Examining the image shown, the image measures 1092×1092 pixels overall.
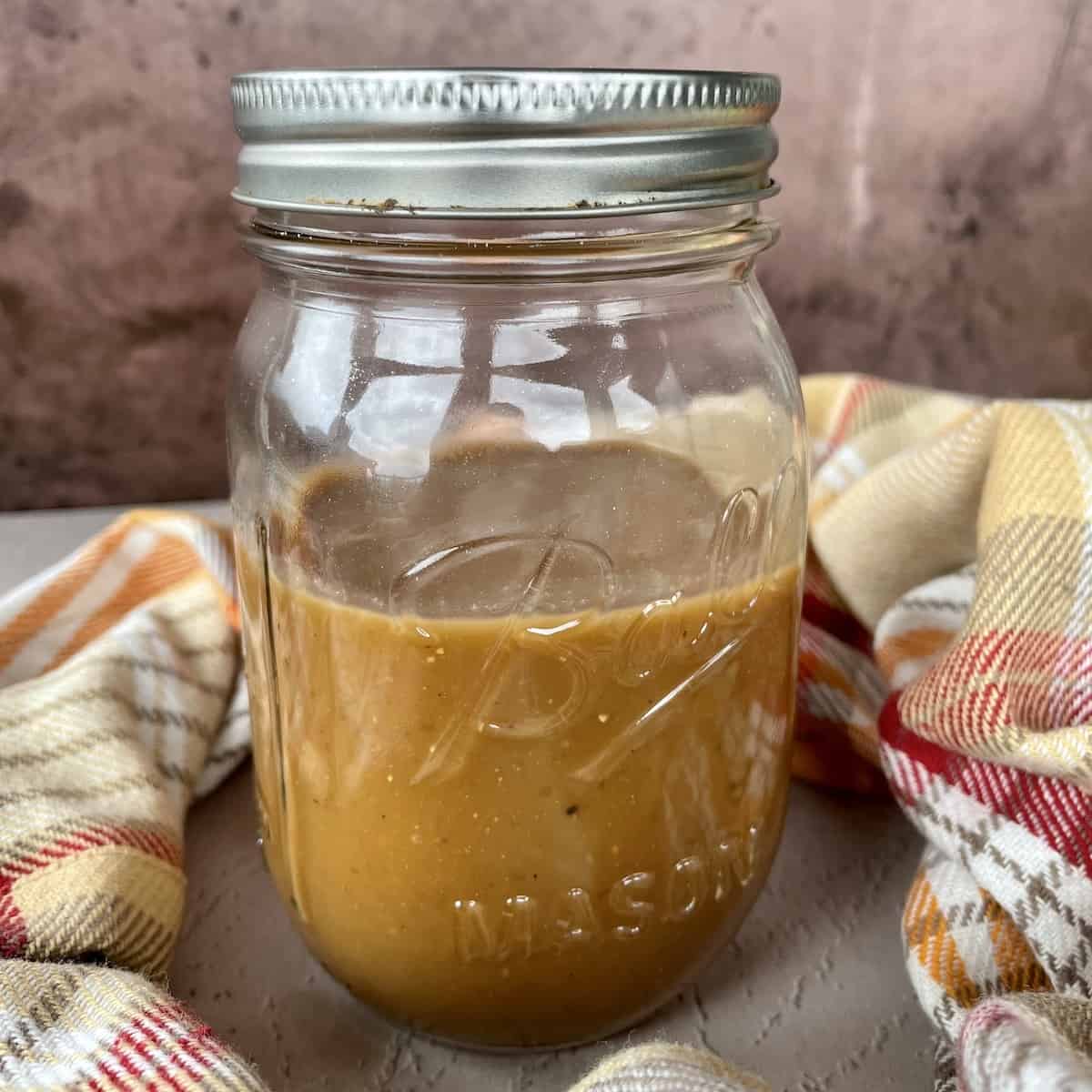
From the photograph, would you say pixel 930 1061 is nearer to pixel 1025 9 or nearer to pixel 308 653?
pixel 308 653

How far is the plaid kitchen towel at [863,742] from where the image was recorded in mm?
481

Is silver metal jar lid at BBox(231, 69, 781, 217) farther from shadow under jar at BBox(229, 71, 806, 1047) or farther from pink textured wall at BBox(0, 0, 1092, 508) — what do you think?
pink textured wall at BBox(0, 0, 1092, 508)

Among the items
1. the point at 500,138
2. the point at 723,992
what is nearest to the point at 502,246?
the point at 500,138

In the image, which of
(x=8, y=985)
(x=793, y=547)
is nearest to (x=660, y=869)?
(x=793, y=547)

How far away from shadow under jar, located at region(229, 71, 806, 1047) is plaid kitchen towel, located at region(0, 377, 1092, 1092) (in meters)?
0.09

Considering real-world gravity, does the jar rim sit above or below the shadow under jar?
above

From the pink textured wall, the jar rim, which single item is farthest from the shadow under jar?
the pink textured wall

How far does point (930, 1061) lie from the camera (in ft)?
1.82

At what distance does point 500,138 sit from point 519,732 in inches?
8.9

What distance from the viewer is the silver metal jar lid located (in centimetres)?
41

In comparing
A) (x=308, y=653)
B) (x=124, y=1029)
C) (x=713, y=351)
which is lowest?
(x=124, y=1029)

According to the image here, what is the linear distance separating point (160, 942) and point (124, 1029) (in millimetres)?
103

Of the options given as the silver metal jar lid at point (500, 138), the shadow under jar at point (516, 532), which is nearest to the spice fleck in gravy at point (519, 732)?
the shadow under jar at point (516, 532)

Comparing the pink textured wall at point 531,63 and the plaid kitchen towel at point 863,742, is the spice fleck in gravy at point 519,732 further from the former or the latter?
the pink textured wall at point 531,63
